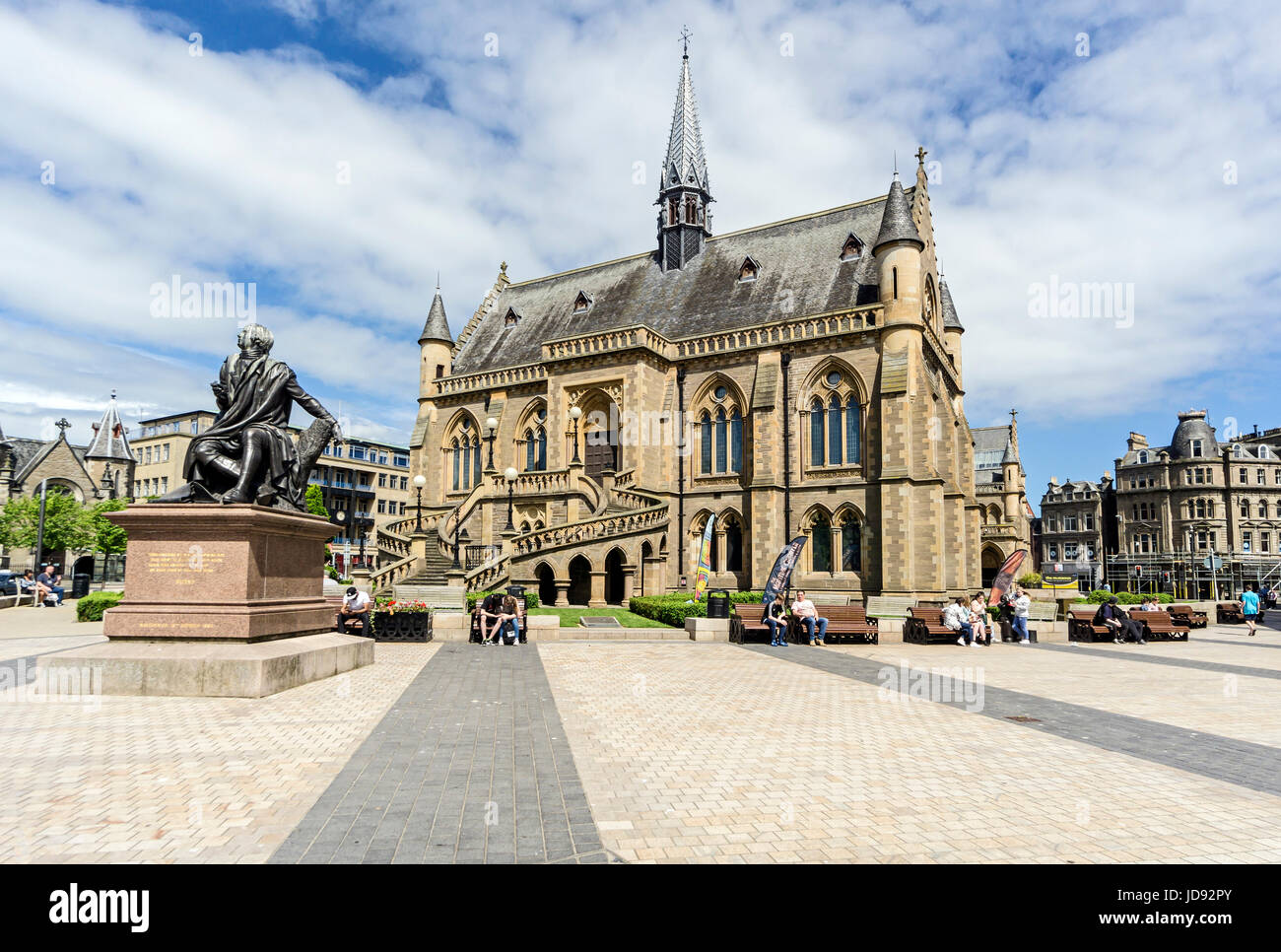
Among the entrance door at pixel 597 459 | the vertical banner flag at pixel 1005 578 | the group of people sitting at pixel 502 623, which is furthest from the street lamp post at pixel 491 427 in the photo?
the vertical banner flag at pixel 1005 578

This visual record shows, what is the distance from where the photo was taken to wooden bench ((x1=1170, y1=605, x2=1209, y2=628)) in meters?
25.8

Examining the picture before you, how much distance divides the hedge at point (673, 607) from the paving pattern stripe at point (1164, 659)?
8.61 metres

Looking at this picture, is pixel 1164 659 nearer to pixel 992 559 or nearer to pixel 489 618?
pixel 489 618

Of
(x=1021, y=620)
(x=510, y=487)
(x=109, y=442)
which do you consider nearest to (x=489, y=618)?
(x=510, y=487)

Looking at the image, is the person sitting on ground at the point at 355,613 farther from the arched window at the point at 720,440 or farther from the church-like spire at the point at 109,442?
the church-like spire at the point at 109,442

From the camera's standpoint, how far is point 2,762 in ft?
21.7

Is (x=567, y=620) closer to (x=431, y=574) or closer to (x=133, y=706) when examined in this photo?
(x=431, y=574)

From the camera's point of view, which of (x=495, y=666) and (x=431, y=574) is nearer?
(x=495, y=666)

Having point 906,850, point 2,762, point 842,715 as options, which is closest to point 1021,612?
point 842,715

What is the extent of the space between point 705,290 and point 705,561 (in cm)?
1482

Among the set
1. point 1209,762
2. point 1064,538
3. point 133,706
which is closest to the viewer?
point 1209,762
